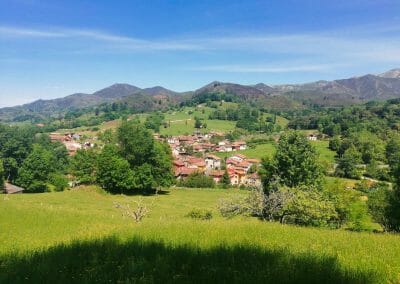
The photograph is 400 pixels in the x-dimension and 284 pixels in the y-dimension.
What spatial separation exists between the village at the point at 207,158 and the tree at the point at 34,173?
614 inches

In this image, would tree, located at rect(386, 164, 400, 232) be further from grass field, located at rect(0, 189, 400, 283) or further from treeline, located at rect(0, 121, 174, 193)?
treeline, located at rect(0, 121, 174, 193)

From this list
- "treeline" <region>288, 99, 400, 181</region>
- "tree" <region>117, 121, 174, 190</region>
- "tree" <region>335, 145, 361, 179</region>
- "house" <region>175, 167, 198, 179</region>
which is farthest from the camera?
"house" <region>175, 167, 198, 179</region>

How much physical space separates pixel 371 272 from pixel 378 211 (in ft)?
114

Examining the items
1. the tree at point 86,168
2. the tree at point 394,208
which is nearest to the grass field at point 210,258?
the tree at point 394,208

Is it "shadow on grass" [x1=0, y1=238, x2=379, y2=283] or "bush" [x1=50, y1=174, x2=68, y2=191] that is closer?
"shadow on grass" [x1=0, y1=238, x2=379, y2=283]

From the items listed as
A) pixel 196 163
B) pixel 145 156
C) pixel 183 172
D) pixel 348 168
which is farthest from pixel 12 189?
pixel 348 168

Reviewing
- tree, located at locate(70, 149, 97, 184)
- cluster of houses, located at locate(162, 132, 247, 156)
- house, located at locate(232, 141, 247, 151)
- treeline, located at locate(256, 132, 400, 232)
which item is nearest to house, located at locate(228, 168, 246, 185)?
cluster of houses, located at locate(162, 132, 247, 156)

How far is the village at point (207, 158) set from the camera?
112 m

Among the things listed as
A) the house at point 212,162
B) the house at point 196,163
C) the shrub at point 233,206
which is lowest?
the house at point 212,162

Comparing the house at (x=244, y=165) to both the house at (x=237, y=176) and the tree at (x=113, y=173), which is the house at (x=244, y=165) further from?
the tree at (x=113, y=173)

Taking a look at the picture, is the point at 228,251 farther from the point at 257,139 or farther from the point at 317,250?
the point at 257,139

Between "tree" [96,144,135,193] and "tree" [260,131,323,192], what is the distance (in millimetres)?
28482

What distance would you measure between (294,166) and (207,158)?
A: 98687 millimetres

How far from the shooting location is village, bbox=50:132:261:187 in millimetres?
111688
